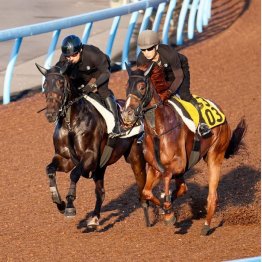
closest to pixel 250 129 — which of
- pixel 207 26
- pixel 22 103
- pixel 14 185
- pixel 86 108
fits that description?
pixel 22 103

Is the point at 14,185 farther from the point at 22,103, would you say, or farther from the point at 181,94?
the point at 22,103

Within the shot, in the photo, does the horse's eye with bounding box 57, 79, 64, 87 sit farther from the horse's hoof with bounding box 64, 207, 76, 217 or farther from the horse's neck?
the horse's hoof with bounding box 64, 207, 76, 217

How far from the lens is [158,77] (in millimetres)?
9938

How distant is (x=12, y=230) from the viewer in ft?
34.5

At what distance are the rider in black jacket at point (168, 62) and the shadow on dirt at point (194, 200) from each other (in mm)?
1304

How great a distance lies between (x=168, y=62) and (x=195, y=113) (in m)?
0.66

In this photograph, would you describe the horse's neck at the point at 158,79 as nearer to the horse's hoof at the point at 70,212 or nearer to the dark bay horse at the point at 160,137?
the dark bay horse at the point at 160,137

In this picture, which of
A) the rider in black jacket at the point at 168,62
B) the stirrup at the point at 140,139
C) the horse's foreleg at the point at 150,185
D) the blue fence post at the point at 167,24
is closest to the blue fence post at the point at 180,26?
the blue fence post at the point at 167,24

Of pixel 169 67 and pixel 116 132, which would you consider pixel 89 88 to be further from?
pixel 169 67

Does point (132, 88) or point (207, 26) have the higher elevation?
point (132, 88)

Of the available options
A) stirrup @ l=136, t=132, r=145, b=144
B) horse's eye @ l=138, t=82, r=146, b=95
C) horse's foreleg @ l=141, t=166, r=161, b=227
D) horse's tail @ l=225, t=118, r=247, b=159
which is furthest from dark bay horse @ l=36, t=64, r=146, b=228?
horse's tail @ l=225, t=118, r=247, b=159

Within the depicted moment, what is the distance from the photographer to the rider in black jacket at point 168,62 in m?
10.0

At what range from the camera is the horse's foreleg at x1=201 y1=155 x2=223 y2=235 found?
1077 centimetres

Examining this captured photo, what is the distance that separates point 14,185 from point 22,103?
3.89 meters
